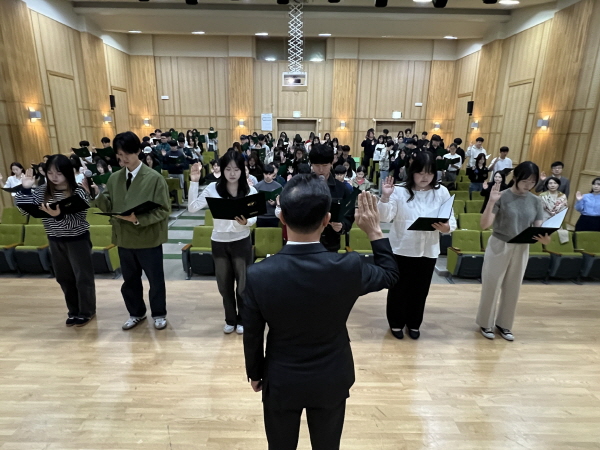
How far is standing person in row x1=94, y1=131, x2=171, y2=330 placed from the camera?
290cm

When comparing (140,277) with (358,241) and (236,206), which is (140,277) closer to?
(236,206)

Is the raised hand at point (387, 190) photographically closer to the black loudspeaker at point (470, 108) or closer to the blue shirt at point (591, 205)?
the blue shirt at point (591, 205)

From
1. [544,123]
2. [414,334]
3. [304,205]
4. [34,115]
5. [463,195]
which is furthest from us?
[544,123]

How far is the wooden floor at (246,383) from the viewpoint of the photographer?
2.21 metres

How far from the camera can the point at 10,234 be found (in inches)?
190

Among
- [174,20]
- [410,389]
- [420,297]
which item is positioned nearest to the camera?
[410,389]

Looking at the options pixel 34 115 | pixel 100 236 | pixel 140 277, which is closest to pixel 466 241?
pixel 140 277

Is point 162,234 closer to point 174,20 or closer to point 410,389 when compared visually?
point 410,389

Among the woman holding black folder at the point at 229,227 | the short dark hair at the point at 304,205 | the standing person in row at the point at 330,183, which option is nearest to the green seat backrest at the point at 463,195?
the standing person in row at the point at 330,183

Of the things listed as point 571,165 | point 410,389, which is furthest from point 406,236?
point 571,165

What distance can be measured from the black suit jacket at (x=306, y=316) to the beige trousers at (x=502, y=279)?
7.28ft

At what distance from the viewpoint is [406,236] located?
291 cm

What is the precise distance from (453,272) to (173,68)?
50.1 ft

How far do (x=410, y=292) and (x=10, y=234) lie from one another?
5271 millimetres
